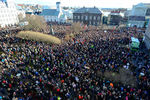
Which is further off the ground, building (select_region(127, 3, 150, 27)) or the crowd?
building (select_region(127, 3, 150, 27))

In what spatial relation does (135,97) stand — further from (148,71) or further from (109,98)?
(148,71)

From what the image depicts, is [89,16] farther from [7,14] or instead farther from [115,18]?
[7,14]

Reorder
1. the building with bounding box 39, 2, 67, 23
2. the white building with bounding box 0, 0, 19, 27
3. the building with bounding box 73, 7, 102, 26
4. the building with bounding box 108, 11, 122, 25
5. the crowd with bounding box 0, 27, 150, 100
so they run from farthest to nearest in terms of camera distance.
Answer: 1. the building with bounding box 39, 2, 67, 23
2. the building with bounding box 108, 11, 122, 25
3. the building with bounding box 73, 7, 102, 26
4. the white building with bounding box 0, 0, 19, 27
5. the crowd with bounding box 0, 27, 150, 100

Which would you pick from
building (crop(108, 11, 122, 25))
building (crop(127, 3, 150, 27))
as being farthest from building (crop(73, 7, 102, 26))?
building (crop(127, 3, 150, 27))

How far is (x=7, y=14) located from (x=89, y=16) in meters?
39.7

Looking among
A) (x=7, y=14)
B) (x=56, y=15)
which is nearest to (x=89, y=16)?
(x=56, y=15)

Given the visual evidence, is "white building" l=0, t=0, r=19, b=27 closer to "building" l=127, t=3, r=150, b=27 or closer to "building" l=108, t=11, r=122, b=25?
"building" l=108, t=11, r=122, b=25

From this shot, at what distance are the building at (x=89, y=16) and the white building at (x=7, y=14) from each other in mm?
32047

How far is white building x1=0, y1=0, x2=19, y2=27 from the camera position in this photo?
44.0 m

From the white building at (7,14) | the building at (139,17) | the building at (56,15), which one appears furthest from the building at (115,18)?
the white building at (7,14)

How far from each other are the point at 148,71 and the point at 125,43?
12.3 m

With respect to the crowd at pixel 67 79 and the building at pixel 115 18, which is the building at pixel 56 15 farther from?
the crowd at pixel 67 79

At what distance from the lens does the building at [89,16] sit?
50.8 m

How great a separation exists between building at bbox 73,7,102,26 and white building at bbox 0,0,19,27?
32.0 meters
